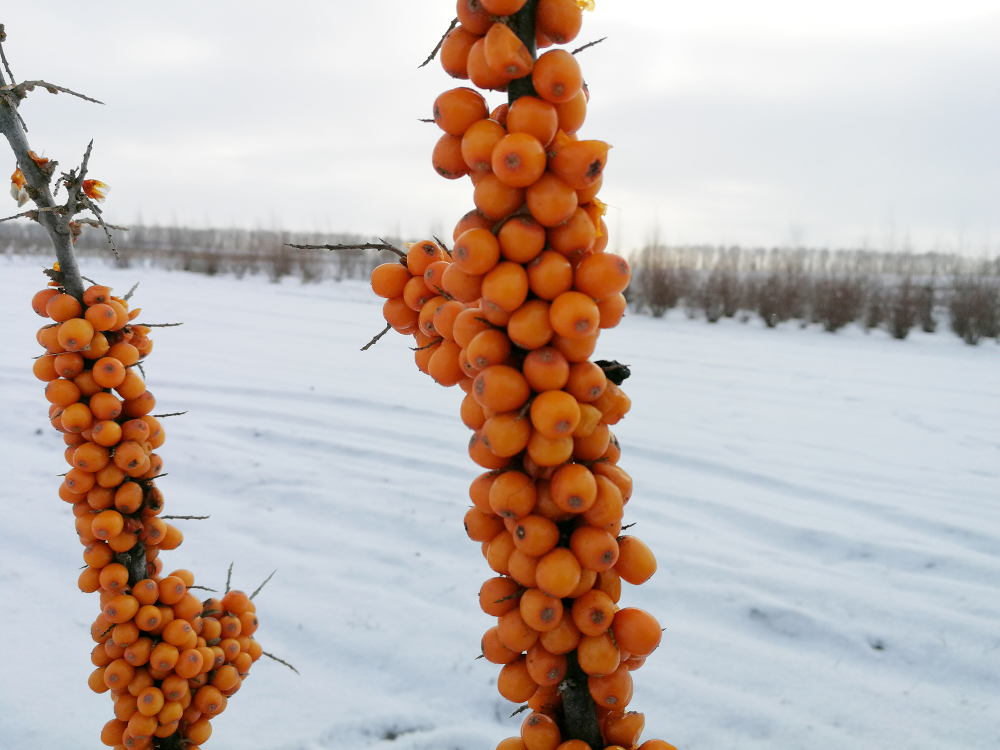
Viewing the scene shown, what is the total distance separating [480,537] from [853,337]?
15789 millimetres

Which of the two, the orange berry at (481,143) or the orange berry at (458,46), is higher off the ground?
the orange berry at (458,46)

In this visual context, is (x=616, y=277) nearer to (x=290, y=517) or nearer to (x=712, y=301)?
(x=290, y=517)

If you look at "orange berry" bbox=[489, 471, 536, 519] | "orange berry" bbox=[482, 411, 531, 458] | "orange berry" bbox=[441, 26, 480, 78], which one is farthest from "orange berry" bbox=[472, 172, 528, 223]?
"orange berry" bbox=[489, 471, 536, 519]

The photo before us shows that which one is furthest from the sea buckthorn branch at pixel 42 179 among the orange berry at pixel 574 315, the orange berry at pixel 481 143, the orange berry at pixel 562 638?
the orange berry at pixel 562 638

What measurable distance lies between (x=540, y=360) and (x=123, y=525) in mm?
→ 1501

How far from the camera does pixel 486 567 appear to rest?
13.4ft

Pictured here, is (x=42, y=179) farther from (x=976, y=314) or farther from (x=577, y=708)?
(x=976, y=314)

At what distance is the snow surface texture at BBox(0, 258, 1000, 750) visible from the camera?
2.85m

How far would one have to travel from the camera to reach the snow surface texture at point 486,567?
2850 millimetres

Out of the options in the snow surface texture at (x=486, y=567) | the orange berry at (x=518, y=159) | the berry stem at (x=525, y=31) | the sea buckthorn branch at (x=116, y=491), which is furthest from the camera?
the snow surface texture at (x=486, y=567)

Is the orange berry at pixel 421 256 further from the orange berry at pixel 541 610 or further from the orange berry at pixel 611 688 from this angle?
the orange berry at pixel 611 688

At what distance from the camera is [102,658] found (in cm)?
181

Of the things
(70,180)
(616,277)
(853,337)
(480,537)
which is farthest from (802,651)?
(853,337)

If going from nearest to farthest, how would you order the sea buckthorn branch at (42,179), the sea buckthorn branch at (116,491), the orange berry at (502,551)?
1. the orange berry at (502,551)
2. the sea buckthorn branch at (42,179)
3. the sea buckthorn branch at (116,491)
